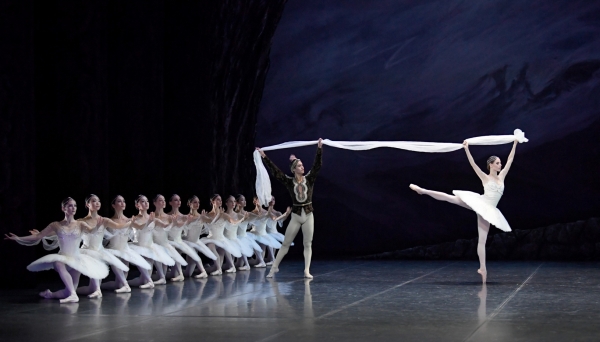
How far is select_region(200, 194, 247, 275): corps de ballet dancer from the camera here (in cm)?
1080

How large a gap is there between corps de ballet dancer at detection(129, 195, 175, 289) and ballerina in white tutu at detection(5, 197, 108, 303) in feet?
3.45

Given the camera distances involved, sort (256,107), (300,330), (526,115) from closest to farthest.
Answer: (300,330)
(526,115)
(256,107)

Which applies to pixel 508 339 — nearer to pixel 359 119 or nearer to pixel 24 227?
pixel 24 227

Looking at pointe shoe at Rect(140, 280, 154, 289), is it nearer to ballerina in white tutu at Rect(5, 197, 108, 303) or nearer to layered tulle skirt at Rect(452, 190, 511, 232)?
ballerina in white tutu at Rect(5, 197, 108, 303)

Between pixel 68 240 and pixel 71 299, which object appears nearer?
pixel 71 299

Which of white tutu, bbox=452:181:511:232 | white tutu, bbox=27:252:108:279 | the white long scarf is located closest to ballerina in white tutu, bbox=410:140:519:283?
white tutu, bbox=452:181:511:232

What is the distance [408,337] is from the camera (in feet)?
17.4

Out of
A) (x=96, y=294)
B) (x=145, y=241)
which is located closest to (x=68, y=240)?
(x=96, y=294)

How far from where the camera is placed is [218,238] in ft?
36.0

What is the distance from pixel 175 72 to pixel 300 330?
836 cm

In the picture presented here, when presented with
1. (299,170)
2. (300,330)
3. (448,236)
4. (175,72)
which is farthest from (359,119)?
(300,330)

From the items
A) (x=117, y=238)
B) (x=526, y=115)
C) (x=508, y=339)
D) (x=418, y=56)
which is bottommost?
(x=508, y=339)

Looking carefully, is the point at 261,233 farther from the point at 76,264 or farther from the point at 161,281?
the point at 76,264

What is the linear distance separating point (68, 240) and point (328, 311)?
9.27 feet
